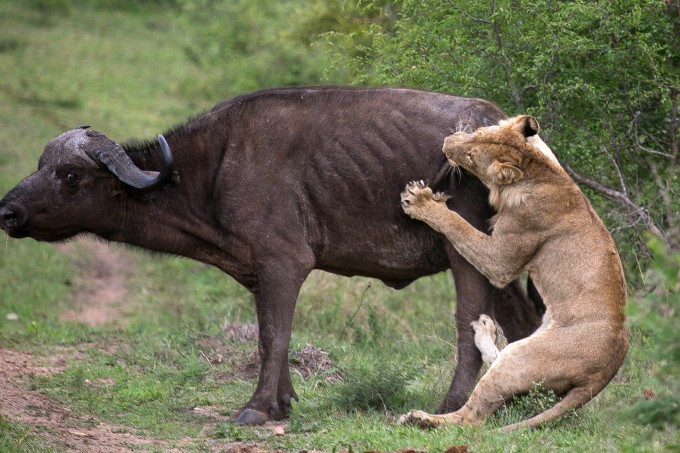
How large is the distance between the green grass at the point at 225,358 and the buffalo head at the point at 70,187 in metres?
0.89

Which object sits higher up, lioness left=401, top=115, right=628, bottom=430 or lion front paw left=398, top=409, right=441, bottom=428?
lioness left=401, top=115, right=628, bottom=430

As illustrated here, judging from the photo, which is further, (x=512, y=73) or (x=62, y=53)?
(x=62, y=53)

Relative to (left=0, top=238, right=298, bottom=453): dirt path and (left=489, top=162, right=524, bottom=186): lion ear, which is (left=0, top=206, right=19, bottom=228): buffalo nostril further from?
(left=489, top=162, right=524, bottom=186): lion ear

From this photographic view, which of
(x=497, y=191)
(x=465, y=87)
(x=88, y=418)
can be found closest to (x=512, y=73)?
(x=465, y=87)

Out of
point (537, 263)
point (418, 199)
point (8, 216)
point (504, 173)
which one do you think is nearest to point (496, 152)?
point (504, 173)

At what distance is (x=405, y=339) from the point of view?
30.9ft

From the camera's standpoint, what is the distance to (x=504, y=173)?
673 centimetres

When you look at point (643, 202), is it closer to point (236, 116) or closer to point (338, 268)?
point (338, 268)

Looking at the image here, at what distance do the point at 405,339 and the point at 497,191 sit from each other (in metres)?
2.87

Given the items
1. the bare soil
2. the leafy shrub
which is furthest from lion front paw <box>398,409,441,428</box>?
the bare soil

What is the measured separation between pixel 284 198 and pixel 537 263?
1.76 m

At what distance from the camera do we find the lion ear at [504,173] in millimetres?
6730

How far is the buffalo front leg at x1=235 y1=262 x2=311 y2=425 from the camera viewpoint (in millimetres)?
7203

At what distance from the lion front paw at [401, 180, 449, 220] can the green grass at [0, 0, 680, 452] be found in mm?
1210
